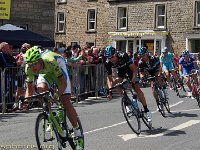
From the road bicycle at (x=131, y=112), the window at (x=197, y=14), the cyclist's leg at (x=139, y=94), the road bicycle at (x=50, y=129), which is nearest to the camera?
the road bicycle at (x=50, y=129)

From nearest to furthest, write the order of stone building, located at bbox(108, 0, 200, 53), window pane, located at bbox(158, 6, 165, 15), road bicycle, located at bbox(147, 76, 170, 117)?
road bicycle, located at bbox(147, 76, 170, 117) < stone building, located at bbox(108, 0, 200, 53) < window pane, located at bbox(158, 6, 165, 15)

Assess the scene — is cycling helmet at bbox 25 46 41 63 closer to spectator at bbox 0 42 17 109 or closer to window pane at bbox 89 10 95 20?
spectator at bbox 0 42 17 109

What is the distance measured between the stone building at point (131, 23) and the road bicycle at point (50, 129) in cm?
3115

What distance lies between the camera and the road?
9227mm

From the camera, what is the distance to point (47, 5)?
2730 cm

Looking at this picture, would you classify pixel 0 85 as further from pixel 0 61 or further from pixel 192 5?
pixel 192 5

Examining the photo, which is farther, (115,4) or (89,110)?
(115,4)

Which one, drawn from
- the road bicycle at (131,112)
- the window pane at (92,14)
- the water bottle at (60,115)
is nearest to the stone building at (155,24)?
the window pane at (92,14)

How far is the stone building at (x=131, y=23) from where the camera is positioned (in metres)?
38.3

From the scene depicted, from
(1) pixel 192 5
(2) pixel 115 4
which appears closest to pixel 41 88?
(1) pixel 192 5

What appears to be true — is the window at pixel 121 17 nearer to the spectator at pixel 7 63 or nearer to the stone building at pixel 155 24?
the stone building at pixel 155 24

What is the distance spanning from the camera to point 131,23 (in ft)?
137

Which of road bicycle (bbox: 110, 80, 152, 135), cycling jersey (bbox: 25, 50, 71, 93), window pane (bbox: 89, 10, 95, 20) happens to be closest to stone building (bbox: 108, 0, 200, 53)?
window pane (bbox: 89, 10, 95, 20)

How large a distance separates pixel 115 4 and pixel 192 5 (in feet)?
26.7
